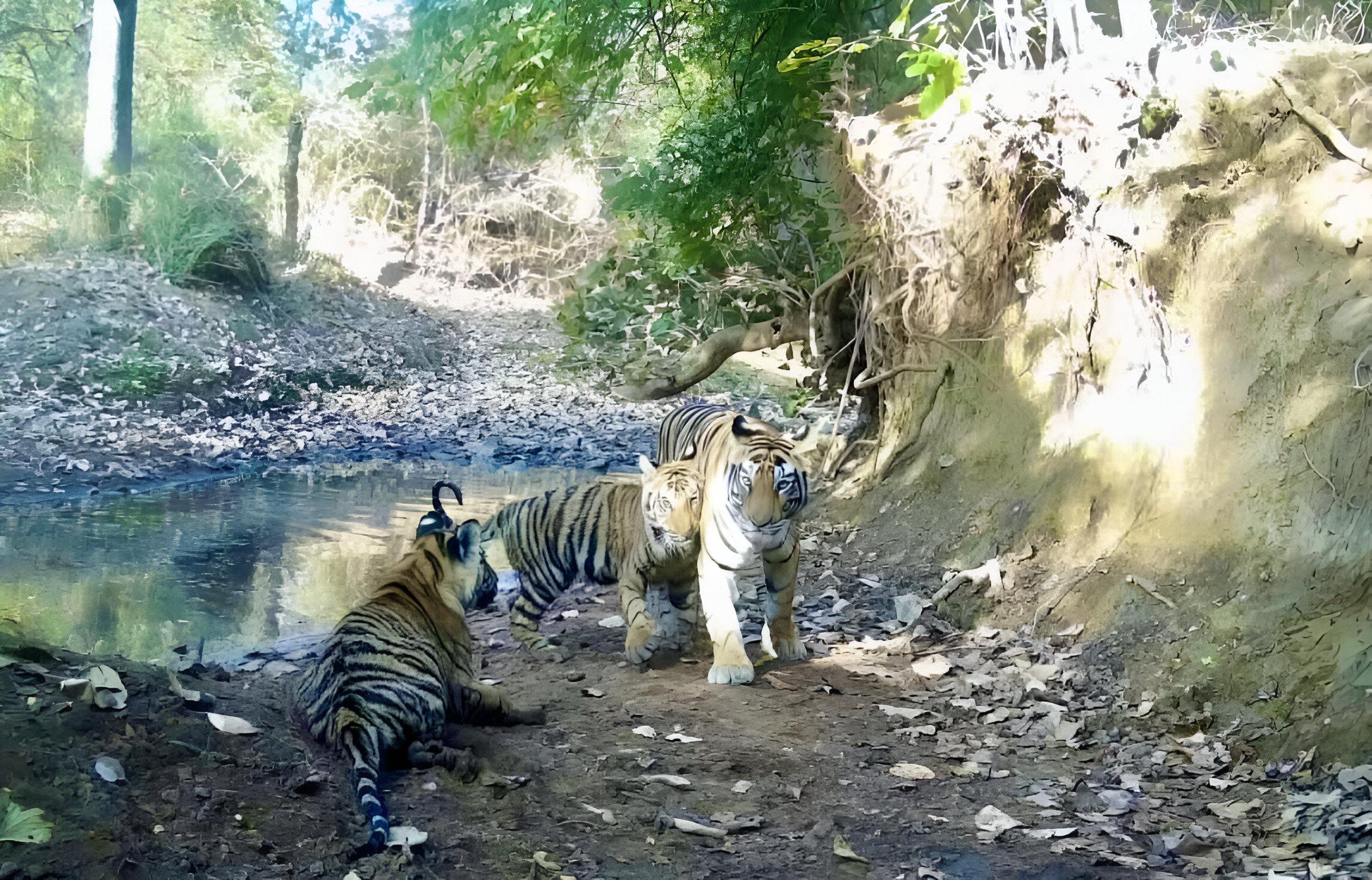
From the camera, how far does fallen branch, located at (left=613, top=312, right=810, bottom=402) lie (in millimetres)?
7285

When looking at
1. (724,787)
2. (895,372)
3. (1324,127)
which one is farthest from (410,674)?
(895,372)

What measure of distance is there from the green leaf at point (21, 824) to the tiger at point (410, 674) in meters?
0.59

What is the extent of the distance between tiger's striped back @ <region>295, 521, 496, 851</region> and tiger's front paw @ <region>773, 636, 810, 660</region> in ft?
3.90

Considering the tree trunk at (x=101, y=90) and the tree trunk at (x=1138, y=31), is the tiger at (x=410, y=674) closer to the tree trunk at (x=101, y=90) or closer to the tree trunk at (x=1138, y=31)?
the tree trunk at (x=1138, y=31)

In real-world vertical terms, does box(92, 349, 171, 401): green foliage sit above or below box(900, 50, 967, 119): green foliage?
below

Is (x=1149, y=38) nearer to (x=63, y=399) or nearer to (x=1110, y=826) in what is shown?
(x=1110, y=826)

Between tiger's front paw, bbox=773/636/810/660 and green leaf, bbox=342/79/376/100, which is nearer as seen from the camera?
tiger's front paw, bbox=773/636/810/660

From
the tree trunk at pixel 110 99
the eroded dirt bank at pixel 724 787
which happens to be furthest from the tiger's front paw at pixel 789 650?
the tree trunk at pixel 110 99

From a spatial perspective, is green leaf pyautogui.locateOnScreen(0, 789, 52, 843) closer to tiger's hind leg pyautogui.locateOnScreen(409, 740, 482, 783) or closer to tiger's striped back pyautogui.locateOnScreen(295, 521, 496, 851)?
tiger's striped back pyautogui.locateOnScreen(295, 521, 496, 851)

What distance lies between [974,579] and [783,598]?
862 mm

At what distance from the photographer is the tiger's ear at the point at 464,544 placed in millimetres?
3473

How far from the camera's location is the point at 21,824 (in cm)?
222

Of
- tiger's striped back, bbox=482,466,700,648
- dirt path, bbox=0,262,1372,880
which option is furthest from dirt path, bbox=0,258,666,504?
dirt path, bbox=0,262,1372,880

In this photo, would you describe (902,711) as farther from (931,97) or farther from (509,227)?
(509,227)
